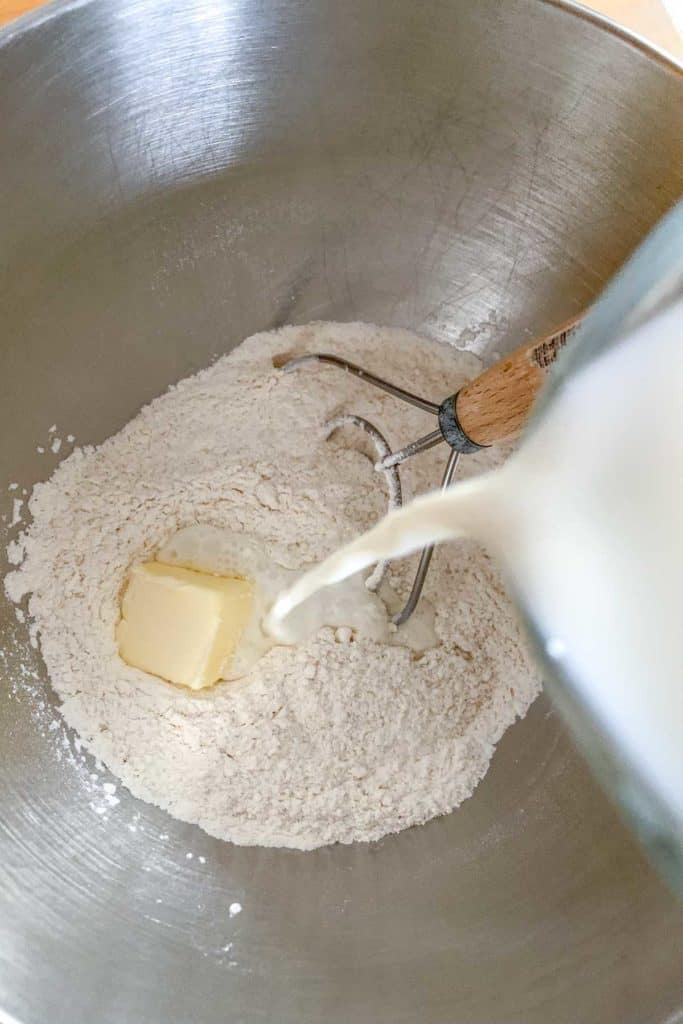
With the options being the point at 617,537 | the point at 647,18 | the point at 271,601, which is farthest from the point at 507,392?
the point at 647,18

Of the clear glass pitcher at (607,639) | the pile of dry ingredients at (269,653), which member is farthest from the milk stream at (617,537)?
the pile of dry ingredients at (269,653)

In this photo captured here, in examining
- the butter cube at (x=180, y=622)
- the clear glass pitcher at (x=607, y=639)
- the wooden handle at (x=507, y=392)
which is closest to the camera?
the clear glass pitcher at (x=607, y=639)

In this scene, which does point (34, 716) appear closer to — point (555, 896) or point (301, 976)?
point (301, 976)

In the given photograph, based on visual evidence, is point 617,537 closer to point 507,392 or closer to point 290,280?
point 507,392

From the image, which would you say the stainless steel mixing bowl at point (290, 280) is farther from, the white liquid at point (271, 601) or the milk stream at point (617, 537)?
the milk stream at point (617, 537)

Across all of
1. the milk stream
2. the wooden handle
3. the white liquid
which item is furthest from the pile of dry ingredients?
the milk stream

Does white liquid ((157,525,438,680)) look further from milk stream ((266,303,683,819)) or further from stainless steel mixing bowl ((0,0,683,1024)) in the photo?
milk stream ((266,303,683,819))
